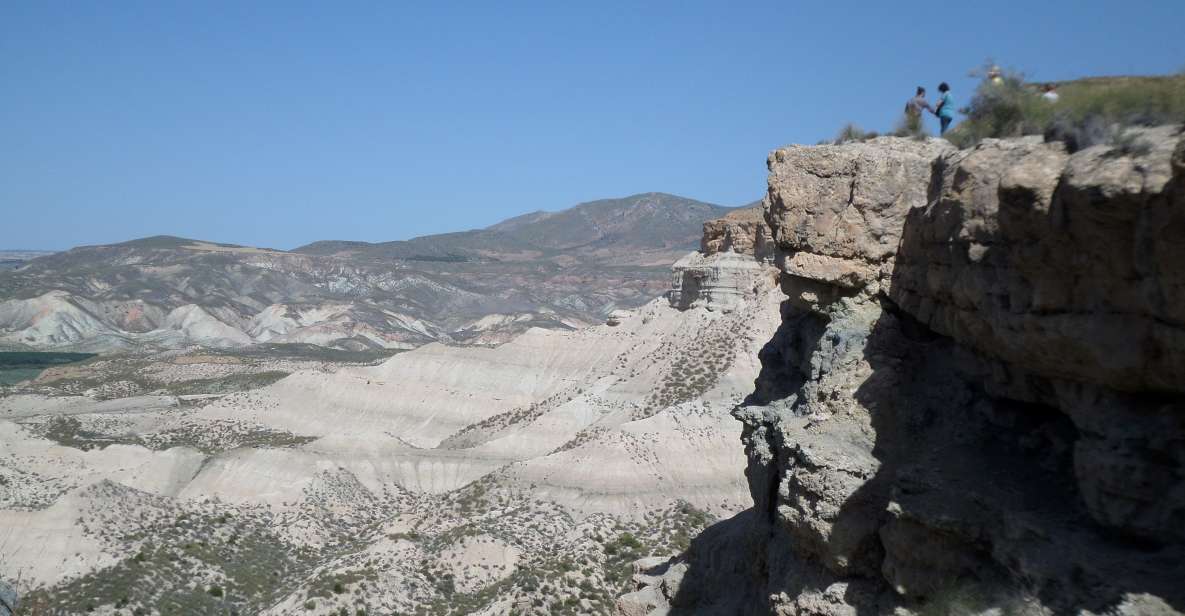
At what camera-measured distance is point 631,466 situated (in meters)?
30.5

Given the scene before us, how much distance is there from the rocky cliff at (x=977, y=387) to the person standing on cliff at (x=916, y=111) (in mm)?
663

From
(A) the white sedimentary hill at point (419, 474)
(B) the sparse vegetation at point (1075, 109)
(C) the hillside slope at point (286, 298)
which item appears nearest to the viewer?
(B) the sparse vegetation at point (1075, 109)

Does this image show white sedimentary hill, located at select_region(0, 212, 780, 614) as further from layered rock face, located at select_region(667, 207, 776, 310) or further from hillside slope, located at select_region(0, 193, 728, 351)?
hillside slope, located at select_region(0, 193, 728, 351)

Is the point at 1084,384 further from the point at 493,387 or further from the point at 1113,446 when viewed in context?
the point at 493,387

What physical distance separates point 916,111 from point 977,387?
5.24 meters

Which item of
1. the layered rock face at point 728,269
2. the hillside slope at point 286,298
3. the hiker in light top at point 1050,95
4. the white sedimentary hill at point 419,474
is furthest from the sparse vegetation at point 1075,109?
the hillside slope at point 286,298

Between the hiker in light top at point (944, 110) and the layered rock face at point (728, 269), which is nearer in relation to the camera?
the hiker in light top at point (944, 110)

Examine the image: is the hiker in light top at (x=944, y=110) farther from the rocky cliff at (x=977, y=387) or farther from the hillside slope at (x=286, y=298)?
the hillside slope at (x=286, y=298)

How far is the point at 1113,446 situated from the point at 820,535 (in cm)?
380

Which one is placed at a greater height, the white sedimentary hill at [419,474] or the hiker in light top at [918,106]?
the hiker in light top at [918,106]

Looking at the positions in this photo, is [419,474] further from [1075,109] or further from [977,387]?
[1075,109]

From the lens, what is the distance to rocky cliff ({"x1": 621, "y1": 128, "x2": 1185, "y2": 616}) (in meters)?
7.44

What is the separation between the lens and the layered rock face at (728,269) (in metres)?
44.9

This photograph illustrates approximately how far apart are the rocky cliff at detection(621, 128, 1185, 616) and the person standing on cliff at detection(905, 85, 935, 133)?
0.66 metres
